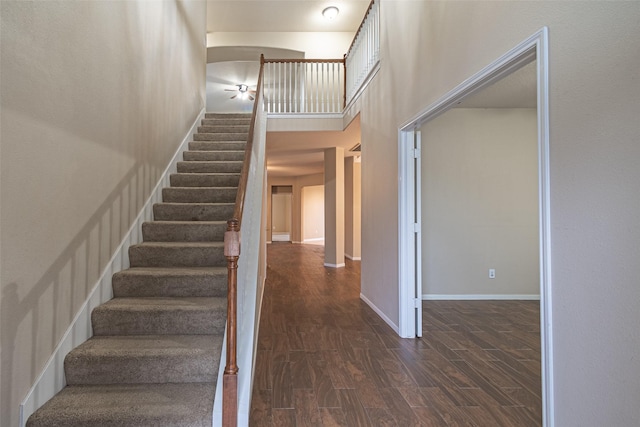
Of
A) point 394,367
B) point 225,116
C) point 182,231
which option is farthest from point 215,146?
point 394,367

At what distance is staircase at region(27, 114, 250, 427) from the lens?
1677 millimetres

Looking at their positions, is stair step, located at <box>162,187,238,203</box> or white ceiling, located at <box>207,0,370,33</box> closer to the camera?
stair step, located at <box>162,187,238,203</box>

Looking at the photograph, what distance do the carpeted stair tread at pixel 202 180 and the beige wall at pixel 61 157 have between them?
586 mm

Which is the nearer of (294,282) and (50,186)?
(50,186)

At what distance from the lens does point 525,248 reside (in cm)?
469

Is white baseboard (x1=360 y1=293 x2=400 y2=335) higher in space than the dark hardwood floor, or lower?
higher

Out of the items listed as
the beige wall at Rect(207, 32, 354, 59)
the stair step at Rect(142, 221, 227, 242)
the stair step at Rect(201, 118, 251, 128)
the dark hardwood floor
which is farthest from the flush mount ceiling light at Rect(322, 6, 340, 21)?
the dark hardwood floor

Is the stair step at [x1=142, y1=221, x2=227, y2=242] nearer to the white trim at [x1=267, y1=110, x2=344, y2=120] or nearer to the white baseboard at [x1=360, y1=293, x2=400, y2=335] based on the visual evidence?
the white baseboard at [x1=360, y1=293, x2=400, y2=335]

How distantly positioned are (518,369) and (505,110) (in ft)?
12.0

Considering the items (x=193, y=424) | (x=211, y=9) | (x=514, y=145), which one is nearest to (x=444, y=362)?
(x=193, y=424)

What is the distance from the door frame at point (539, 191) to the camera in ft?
4.97

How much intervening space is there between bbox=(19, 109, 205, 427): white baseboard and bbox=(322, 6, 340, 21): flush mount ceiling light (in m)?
5.46

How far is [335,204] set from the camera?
7.47 meters

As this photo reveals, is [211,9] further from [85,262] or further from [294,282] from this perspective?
[85,262]
